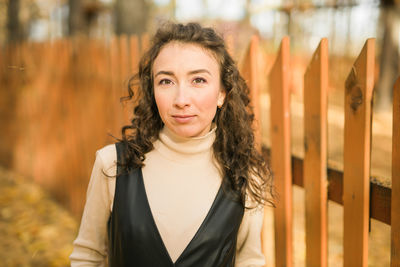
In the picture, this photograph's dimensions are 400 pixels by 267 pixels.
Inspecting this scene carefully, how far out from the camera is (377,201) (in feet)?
4.89

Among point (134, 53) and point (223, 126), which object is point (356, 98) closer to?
point (223, 126)

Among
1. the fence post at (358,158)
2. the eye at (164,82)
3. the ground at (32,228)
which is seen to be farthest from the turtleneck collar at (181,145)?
the ground at (32,228)

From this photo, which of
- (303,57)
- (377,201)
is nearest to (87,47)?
(377,201)

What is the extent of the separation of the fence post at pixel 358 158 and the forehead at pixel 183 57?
1.97ft

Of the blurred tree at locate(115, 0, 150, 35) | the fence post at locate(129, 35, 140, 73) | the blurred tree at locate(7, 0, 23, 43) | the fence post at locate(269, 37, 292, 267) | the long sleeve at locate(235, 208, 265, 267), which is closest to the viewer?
the long sleeve at locate(235, 208, 265, 267)

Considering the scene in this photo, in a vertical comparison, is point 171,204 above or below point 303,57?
below

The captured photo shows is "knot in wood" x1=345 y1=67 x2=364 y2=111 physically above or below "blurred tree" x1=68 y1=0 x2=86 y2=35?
below

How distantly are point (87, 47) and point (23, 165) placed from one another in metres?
2.85

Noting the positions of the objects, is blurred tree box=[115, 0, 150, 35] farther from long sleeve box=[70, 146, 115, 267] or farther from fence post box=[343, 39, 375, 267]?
fence post box=[343, 39, 375, 267]

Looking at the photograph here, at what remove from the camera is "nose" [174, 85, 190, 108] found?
54.2 inches

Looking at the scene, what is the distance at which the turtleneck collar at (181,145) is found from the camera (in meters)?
1.51

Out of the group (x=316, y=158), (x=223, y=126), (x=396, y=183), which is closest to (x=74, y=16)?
(x=223, y=126)

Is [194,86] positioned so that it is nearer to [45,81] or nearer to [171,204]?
[171,204]

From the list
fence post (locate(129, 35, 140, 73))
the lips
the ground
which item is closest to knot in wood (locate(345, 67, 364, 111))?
the lips
